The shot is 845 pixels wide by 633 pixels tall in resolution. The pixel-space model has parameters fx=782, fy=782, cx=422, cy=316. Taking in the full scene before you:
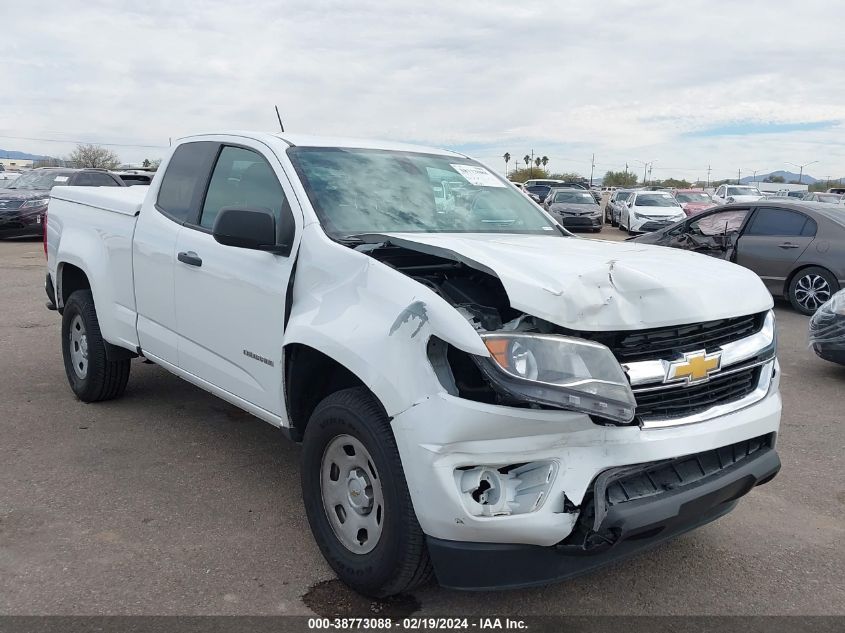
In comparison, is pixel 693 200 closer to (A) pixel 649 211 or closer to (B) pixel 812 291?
(A) pixel 649 211

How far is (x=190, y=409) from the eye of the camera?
5660 millimetres

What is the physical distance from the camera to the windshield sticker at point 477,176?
4562 millimetres

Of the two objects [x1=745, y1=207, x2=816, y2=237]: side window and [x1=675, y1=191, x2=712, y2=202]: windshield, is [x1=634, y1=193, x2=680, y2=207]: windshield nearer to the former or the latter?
[x1=675, y1=191, x2=712, y2=202]: windshield

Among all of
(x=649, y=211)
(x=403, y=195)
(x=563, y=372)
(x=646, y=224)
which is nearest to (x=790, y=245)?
(x=403, y=195)

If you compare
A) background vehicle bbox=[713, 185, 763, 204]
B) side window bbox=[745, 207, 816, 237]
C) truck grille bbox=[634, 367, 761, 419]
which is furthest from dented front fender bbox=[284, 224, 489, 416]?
background vehicle bbox=[713, 185, 763, 204]

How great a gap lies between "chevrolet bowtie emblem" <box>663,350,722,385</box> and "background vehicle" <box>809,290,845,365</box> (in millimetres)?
4447

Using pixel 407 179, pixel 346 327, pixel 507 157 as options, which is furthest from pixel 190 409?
pixel 507 157

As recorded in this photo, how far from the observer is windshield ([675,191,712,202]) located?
1185 inches

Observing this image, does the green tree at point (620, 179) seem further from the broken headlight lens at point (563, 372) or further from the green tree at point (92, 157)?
the broken headlight lens at point (563, 372)

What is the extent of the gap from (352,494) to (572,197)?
23579 mm

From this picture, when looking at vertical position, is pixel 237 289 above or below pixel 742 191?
above

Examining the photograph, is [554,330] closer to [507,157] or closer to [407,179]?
[407,179]

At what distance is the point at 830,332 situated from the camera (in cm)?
685

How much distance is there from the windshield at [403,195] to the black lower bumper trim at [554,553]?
60.3 inches
